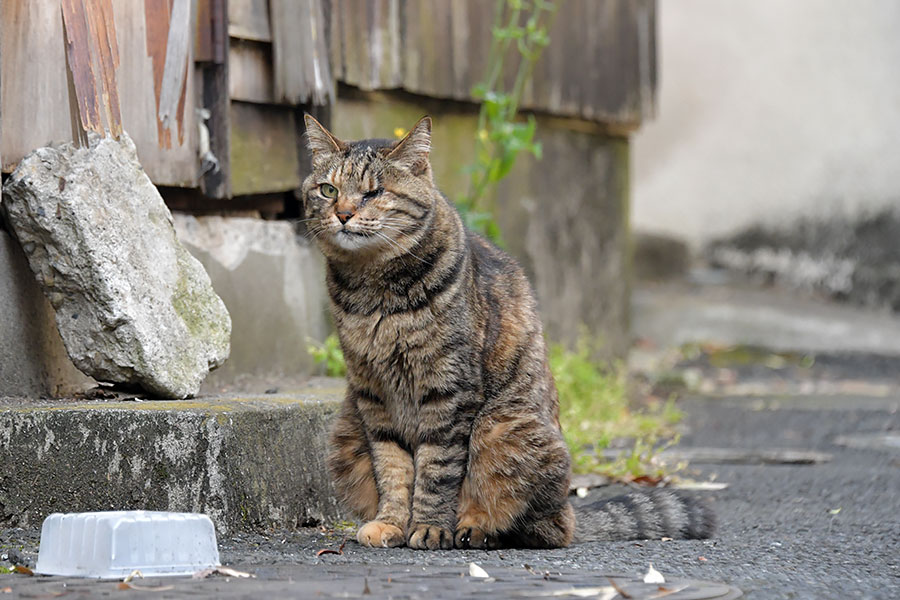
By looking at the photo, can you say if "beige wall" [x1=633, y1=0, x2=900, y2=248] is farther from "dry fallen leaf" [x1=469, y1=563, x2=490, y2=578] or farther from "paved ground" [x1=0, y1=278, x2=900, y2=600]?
"dry fallen leaf" [x1=469, y1=563, x2=490, y2=578]

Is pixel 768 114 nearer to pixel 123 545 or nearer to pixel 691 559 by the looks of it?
pixel 691 559

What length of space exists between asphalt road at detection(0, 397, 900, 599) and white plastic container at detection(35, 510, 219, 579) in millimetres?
89

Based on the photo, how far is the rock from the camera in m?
3.77

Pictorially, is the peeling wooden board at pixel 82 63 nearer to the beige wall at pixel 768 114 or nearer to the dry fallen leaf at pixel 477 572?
the dry fallen leaf at pixel 477 572

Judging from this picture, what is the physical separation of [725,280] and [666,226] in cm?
98

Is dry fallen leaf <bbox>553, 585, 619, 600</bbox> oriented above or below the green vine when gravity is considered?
below

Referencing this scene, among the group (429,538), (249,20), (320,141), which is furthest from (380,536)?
(249,20)

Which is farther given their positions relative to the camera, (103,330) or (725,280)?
(725,280)

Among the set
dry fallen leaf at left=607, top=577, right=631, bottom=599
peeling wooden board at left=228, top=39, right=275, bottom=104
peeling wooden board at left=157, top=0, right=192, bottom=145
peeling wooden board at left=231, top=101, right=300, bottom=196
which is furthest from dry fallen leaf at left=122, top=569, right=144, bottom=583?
peeling wooden board at left=228, top=39, right=275, bottom=104

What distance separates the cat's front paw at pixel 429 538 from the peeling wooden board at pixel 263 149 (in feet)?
7.48

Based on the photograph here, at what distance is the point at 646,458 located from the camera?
17.9ft

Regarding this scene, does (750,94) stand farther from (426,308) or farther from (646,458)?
(426,308)

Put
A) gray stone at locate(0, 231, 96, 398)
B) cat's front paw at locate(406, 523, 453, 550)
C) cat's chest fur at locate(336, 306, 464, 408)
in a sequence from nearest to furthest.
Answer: cat's front paw at locate(406, 523, 453, 550) < cat's chest fur at locate(336, 306, 464, 408) < gray stone at locate(0, 231, 96, 398)

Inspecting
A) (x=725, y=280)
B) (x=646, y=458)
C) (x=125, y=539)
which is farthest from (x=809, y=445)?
(x=725, y=280)
